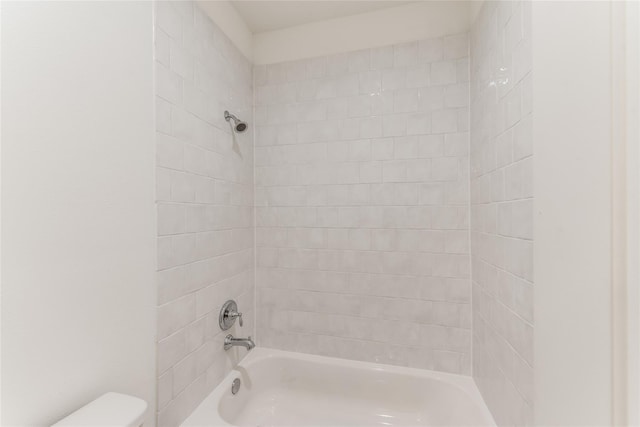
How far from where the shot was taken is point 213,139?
4.68ft

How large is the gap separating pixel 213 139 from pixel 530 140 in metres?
1.32

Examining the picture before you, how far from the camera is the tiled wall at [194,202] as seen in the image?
1.11 m

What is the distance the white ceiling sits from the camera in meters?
1.60

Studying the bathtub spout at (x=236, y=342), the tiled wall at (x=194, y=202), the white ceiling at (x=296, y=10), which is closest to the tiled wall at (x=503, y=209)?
the white ceiling at (x=296, y=10)

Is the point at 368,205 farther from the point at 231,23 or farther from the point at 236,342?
the point at 231,23

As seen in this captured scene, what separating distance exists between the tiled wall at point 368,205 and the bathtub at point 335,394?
0.25 feet

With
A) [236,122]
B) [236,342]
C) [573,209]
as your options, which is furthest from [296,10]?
[236,342]

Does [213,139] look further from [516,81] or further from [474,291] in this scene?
[474,291]

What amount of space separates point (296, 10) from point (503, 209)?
1.56 metres

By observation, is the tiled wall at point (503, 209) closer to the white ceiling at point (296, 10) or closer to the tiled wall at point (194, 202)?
the white ceiling at point (296, 10)

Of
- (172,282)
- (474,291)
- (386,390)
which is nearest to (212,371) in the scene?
(172,282)

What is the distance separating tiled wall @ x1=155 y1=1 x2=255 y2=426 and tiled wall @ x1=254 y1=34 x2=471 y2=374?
25 centimetres

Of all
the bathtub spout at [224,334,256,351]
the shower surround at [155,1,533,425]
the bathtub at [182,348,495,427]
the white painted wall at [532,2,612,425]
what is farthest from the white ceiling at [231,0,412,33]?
the bathtub at [182,348,495,427]

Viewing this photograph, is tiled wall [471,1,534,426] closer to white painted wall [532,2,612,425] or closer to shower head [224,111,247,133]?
white painted wall [532,2,612,425]
